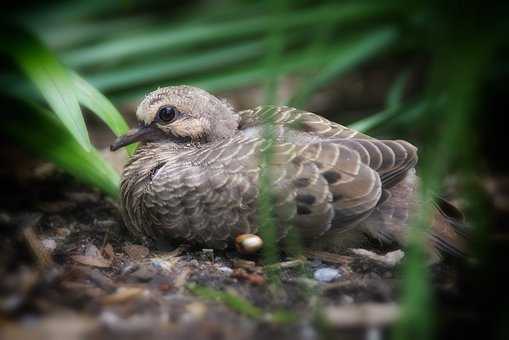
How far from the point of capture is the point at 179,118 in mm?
3014

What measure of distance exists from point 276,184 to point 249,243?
0.80 feet

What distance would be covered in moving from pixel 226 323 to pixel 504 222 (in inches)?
71.9

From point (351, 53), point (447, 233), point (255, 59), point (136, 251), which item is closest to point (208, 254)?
point (136, 251)

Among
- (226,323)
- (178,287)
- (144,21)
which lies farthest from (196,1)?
(226,323)

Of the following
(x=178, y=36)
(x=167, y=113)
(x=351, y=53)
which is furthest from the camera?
(x=178, y=36)

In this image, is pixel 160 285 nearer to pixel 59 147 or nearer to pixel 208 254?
pixel 208 254

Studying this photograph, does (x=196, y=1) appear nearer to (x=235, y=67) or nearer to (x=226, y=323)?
(x=235, y=67)

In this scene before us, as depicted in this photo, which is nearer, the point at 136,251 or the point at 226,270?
the point at 226,270

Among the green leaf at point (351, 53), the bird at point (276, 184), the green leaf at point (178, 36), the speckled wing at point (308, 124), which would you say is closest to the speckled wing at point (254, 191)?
the bird at point (276, 184)

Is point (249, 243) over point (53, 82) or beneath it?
beneath

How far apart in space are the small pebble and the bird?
0.45 ft

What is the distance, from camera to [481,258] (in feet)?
6.18

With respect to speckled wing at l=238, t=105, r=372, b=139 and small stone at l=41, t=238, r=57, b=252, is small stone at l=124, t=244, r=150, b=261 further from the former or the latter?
speckled wing at l=238, t=105, r=372, b=139

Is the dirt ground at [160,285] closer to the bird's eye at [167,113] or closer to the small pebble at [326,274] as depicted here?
the small pebble at [326,274]
